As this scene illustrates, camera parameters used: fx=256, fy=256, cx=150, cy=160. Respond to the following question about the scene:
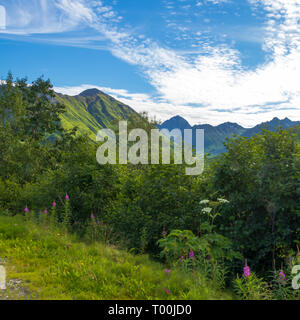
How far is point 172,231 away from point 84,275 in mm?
1940

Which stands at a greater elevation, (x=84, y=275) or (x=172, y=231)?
(x=172, y=231)

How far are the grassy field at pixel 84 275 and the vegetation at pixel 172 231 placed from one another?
0.07 ft

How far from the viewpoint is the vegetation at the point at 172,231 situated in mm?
4750

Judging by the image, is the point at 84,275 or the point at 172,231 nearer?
the point at 84,275

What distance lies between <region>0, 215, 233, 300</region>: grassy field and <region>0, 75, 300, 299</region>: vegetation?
0.9 inches

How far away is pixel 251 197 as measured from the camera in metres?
6.21

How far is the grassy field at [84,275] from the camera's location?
4.46m

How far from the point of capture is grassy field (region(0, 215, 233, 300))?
446 cm

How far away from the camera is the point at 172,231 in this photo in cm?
523

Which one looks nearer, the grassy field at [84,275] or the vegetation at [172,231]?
the grassy field at [84,275]
